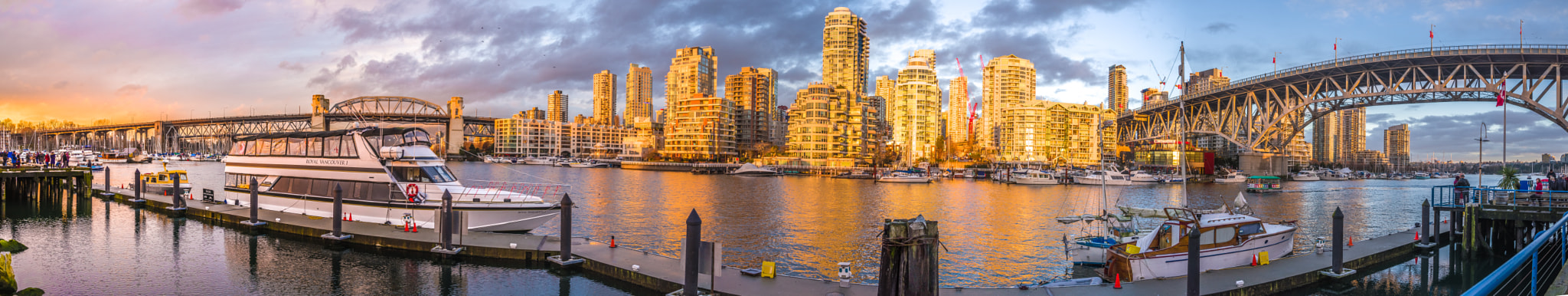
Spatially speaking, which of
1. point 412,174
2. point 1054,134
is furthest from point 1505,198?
point 1054,134

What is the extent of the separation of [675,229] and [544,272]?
49.3 ft

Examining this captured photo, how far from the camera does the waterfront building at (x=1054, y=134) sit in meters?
166

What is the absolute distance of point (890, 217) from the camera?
40688 millimetres

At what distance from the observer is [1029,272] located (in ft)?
70.2

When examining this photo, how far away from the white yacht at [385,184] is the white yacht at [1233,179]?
109536mm

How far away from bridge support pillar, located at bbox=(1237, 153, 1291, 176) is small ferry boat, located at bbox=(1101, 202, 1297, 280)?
98965mm

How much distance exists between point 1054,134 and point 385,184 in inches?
6684

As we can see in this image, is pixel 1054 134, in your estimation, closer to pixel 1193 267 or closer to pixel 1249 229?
pixel 1249 229

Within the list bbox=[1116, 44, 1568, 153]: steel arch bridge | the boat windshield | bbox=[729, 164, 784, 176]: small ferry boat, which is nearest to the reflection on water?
the boat windshield

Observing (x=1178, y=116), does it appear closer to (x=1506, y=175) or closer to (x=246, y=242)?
(x=1506, y=175)

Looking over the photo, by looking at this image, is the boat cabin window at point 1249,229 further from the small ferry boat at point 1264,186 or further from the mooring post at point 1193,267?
the small ferry boat at point 1264,186

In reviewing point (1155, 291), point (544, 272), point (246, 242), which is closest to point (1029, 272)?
point (1155, 291)

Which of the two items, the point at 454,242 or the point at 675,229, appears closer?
the point at 454,242

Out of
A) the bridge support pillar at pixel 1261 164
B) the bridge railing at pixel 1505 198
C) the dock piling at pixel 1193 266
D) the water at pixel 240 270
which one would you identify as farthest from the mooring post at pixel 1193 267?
the bridge support pillar at pixel 1261 164
